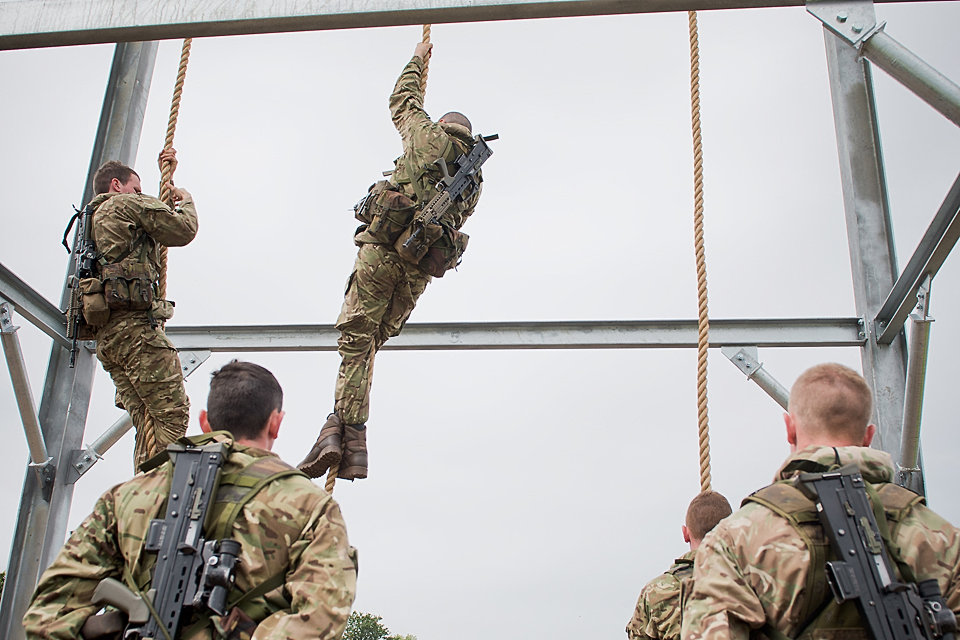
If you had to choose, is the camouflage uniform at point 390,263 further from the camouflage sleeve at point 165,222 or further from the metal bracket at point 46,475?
the metal bracket at point 46,475

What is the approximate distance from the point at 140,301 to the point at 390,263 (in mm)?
1239

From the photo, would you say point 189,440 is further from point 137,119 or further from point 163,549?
point 137,119

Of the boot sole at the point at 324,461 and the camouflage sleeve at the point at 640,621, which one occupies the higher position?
the boot sole at the point at 324,461

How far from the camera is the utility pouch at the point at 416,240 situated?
397 centimetres

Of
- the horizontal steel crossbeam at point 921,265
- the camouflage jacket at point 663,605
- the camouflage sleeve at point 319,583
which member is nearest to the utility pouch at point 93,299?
the camouflage sleeve at point 319,583

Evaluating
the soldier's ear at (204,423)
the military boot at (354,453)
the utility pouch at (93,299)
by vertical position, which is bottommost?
the soldier's ear at (204,423)

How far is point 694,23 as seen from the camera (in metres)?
3.81

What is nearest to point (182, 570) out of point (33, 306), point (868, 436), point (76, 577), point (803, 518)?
point (76, 577)

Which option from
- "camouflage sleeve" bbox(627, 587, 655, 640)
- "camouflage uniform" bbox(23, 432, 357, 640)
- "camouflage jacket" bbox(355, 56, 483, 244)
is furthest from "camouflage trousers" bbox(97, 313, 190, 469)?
"camouflage sleeve" bbox(627, 587, 655, 640)

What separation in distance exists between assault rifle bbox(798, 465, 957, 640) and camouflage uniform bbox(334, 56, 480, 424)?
2.42m

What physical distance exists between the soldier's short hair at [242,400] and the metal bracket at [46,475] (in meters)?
3.70

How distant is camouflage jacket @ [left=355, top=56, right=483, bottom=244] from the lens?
4047 millimetres

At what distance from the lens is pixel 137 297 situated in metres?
4.18

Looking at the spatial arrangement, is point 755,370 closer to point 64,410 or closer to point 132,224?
point 132,224
